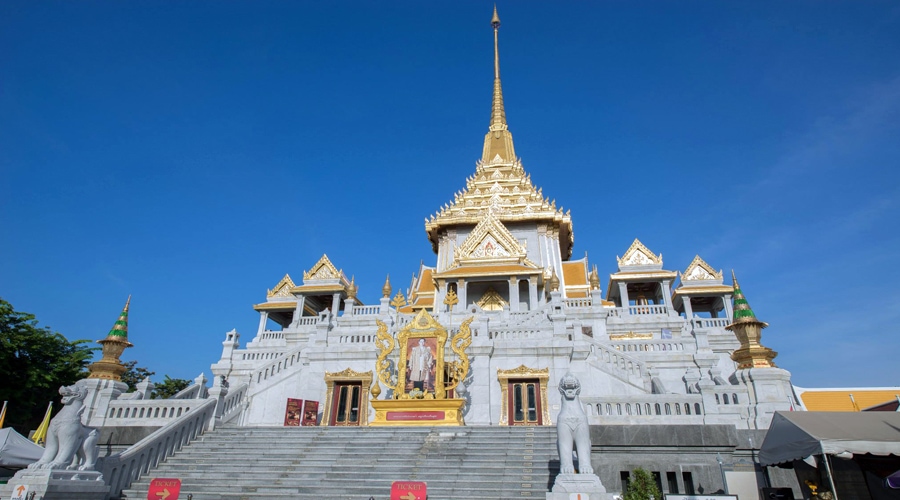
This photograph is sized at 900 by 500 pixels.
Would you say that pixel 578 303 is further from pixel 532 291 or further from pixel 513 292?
pixel 513 292

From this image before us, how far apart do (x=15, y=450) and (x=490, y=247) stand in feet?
73.9

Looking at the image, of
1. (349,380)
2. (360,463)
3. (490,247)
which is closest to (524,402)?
(349,380)

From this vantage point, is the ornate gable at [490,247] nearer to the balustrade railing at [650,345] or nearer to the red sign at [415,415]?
the balustrade railing at [650,345]

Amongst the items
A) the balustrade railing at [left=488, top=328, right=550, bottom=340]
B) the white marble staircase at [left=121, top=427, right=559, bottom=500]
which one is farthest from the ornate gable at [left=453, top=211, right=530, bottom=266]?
the white marble staircase at [left=121, top=427, right=559, bottom=500]

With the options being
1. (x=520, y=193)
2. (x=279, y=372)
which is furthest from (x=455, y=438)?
(x=520, y=193)

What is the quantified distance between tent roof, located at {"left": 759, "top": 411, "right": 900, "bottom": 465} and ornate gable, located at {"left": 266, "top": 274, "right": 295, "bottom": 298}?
33.0 meters

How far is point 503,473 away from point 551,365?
603 cm

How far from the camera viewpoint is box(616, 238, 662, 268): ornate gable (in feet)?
110

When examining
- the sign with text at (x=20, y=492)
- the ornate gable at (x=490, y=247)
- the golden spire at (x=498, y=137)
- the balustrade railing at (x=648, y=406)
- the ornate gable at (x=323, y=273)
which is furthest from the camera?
the golden spire at (x=498, y=137)

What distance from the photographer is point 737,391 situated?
12.4 m

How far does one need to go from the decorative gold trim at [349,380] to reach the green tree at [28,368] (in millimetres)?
17037

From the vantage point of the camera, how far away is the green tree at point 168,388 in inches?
Answer: 1508

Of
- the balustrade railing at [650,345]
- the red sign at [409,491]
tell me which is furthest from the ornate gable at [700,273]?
the red sign at [409,491]

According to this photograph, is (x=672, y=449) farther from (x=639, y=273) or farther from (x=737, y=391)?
(x=639, y=273)
